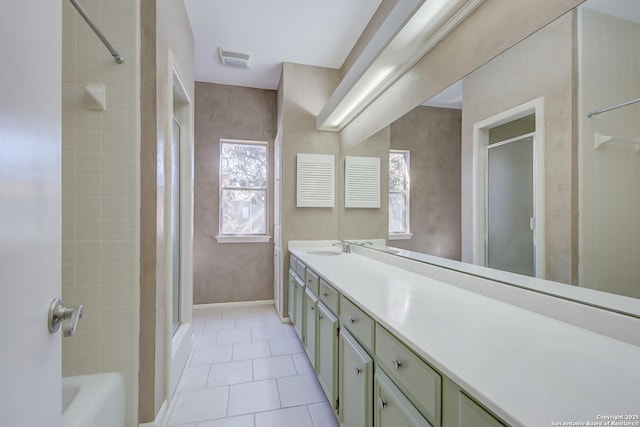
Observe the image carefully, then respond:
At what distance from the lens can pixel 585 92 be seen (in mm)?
949

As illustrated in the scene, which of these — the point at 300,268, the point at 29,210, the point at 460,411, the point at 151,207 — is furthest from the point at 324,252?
the point at 29,210

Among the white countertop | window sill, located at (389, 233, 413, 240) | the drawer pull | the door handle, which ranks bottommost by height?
the drawer pull

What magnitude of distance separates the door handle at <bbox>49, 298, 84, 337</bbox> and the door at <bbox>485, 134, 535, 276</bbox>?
4.93 feet

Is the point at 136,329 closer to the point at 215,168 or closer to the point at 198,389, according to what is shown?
the point at 198,389

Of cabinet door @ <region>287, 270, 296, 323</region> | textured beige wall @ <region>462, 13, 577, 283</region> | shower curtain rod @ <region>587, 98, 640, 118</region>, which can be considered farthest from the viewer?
cabinet door @ <region>287, 270, 296, 323</region>

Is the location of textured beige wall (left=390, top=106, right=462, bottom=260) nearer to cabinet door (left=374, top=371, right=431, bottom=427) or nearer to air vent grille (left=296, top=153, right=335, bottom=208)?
cabinet door (left=374, top=371, right=431, bottom=427)

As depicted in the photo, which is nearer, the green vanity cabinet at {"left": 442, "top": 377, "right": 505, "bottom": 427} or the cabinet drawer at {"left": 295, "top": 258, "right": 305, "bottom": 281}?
the green vanity cabinet at {"left": 442, "top": 377, "right": 505, "bottom": 427}

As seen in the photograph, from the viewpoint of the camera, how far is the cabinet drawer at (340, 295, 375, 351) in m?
1.21

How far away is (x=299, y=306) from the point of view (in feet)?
8.54

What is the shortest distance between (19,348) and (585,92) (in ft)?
5.44

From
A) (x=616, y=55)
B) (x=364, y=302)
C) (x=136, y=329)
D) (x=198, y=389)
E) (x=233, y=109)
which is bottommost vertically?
(x=198, y=389)

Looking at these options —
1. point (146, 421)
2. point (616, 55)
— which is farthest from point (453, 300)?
point (146, 421)

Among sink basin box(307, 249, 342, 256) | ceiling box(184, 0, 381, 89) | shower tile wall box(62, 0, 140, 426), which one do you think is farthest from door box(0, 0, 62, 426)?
sink basin box(307, 249, 342, 256)

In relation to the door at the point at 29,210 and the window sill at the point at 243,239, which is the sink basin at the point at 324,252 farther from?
the door at the point at 29,210
